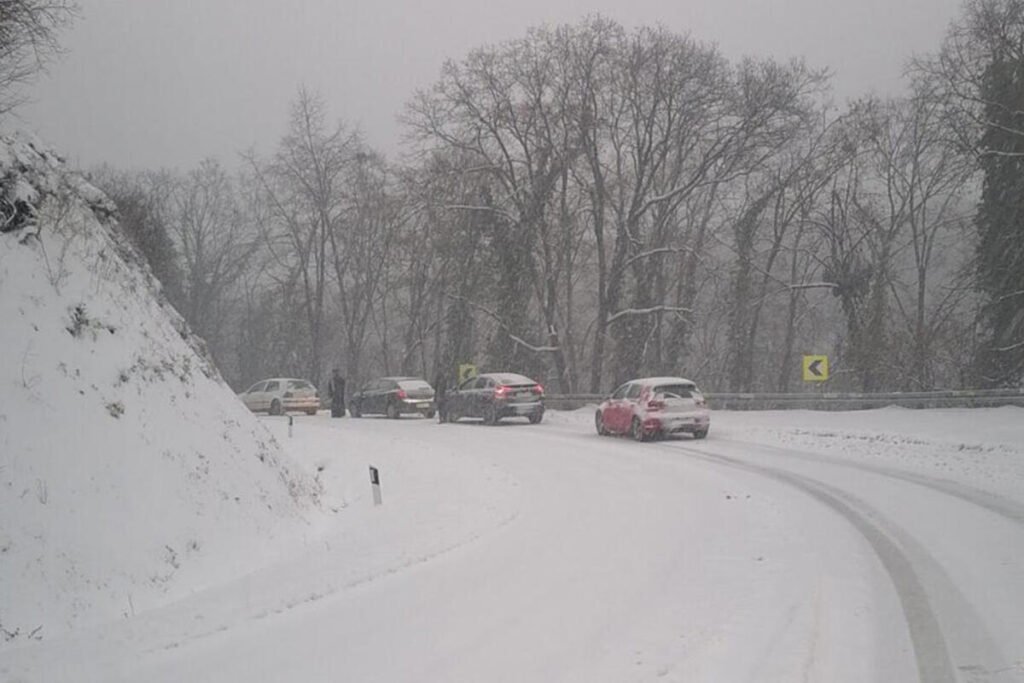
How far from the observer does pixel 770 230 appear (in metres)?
44.8

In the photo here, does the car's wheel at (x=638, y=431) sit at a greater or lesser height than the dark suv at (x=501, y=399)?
lesser

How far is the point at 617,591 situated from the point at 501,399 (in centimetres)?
2038

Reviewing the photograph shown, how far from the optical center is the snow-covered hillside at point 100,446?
20.6 feet

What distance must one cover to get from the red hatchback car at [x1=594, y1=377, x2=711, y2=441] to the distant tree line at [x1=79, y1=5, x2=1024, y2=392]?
1212cm

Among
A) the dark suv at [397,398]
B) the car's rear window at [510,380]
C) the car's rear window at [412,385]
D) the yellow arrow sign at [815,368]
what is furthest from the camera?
the car's rear window at [412,385]

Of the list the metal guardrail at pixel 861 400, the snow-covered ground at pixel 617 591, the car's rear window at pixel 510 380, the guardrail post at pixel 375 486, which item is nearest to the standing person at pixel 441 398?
the car's rear window at pixel 510 380

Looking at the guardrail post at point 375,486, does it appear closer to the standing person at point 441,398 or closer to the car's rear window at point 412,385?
the standing person at point 441,398

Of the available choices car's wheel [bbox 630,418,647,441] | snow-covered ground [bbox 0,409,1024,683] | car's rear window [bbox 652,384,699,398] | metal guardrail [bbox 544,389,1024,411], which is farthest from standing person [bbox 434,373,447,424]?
snow-covered ground [bbox 0,409,1024,683]

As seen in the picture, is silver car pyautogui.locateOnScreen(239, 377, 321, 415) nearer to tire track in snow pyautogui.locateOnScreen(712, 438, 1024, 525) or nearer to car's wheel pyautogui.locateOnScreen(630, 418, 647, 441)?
car's wheel pyautogui.locateOnScreen(630, 418, 647, 441)

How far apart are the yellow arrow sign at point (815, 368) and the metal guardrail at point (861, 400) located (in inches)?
41.6

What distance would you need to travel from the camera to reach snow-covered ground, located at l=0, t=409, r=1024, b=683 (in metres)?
4.95

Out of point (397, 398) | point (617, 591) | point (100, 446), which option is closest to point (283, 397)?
point (397, 398)

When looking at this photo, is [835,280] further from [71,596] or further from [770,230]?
[71,596]

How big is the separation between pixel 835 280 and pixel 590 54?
14.6 metres
